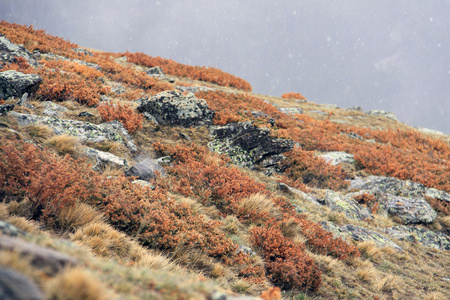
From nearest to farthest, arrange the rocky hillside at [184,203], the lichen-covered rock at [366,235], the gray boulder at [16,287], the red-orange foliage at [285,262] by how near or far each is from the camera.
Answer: the gray boulder at [16,287] → the rocky hillside at [184,203] → the red-orange foliage at [285,262] → the lichen-covered rock at [366,235]

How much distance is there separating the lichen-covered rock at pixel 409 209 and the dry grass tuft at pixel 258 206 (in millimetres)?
6807

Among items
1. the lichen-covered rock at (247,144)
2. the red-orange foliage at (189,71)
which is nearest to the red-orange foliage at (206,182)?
the lichen-covered rock at (247,144)

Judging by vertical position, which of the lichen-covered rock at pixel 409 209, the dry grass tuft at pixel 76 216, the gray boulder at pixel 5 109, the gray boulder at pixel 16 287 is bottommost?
the dry grass tuft at pixel 76 216

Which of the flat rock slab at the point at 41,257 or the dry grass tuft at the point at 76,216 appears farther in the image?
the dry grass tuft at the point at 76,216

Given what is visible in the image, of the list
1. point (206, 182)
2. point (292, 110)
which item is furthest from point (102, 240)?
point (292, 110)

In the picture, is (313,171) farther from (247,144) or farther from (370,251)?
(370,251)

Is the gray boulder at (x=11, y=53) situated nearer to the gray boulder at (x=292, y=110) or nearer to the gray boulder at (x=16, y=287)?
the gray boulder at (x=16, y=287)

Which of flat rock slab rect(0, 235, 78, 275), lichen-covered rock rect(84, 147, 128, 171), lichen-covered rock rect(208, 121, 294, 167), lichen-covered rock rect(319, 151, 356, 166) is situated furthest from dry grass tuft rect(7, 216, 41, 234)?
lichen-covered rock rect(319, 151, 356, 166)

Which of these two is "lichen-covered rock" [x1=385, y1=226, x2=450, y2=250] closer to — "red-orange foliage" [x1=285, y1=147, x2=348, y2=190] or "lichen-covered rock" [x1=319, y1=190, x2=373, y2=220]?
"lichen-covered rock" [x1=319, y1=190, x2=373, y2=220]

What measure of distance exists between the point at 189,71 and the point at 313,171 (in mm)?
17034

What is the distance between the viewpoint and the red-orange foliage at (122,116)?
9.78 meters

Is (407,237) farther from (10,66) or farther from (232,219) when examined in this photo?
(10,66)

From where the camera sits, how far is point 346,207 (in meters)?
10.1

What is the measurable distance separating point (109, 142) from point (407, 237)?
460 inches
